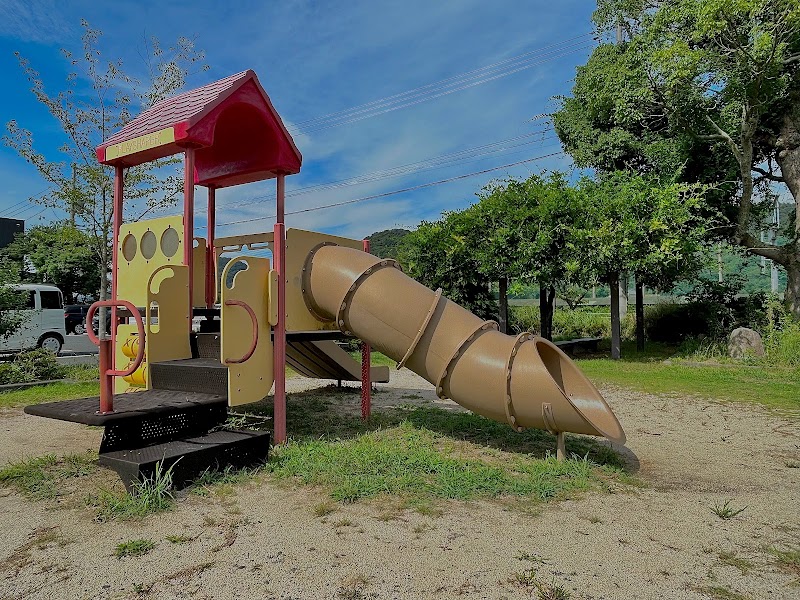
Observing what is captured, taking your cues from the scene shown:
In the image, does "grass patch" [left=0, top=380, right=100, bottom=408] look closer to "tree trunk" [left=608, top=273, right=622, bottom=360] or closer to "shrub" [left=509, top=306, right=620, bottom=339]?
"tree trunk" [left=608, top=273, right=622, bottom=360]

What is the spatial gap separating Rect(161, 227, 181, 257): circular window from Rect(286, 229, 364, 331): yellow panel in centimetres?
107

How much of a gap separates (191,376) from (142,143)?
233 cm

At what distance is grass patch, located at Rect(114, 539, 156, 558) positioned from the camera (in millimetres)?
2875

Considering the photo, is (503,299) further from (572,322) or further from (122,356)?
(122,356)

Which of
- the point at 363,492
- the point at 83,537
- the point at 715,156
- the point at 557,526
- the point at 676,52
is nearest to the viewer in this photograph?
the point at 83,537

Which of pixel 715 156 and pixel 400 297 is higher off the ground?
pixel 715 156

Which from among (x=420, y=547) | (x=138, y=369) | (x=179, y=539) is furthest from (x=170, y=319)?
(x=420, y=547)

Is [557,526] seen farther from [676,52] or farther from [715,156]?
[715,156]

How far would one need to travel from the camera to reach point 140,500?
3.52m

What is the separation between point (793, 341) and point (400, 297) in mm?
10385

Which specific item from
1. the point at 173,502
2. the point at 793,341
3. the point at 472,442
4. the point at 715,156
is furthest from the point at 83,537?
the point at 715,156

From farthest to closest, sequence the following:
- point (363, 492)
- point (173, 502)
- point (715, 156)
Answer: point (715, 156) < point (363, 492) < point (173, 502)

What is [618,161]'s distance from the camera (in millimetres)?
15992

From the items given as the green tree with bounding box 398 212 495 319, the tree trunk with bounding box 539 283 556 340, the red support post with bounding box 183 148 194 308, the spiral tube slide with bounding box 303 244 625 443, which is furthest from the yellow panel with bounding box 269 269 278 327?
the tree trunk with bounding box 539 283 556 340
